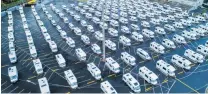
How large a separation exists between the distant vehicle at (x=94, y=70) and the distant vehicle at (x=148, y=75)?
26.7 feet

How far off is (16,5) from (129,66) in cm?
5883

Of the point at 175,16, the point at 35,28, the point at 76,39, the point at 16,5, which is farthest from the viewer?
the point at 16,5

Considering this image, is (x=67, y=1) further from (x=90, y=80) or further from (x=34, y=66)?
(x=90, y=80)

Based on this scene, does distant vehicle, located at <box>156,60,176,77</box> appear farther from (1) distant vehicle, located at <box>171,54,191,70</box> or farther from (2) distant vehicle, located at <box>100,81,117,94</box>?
(2) distant vehicle, located at <box>100,81,117,94</box>

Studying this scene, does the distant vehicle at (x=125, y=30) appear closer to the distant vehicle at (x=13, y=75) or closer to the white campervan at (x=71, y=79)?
the white campervan at (x=71, y=79)

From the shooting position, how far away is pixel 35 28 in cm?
6419

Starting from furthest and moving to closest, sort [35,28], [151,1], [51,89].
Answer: [151,1] < [35,28] < [51,89]

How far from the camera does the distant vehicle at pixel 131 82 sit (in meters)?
37.3

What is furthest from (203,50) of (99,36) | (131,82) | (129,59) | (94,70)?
(94,70)

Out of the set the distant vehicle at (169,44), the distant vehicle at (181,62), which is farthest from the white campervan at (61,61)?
the distant vehicle at (169,44)

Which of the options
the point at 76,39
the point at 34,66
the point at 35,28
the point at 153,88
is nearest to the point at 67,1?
the point at 35,28

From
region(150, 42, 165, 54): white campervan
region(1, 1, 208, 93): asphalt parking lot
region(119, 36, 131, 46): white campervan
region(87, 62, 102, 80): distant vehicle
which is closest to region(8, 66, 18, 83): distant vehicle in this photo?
region(1, 1, 208, 93): asphalt parking lot

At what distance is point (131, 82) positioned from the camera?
37906mm

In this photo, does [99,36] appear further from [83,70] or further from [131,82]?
[131,82]
